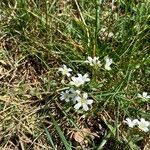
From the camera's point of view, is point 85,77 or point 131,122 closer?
point 131,122

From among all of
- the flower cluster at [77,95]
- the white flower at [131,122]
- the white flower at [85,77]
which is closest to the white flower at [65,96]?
the flower cluster at [77,95]

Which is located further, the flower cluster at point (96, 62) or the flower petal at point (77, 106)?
the flower cluster at point (96, 62)

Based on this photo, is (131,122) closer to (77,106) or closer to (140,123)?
(140,123)

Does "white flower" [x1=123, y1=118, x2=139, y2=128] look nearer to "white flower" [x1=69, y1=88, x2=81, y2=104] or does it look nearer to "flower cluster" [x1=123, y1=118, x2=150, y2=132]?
"flower cluster" [x1=123, y1=118, x2=150, y2=132]

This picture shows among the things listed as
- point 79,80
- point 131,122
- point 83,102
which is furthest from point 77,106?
point 131,122

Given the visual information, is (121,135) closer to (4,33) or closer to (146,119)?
(146,119)

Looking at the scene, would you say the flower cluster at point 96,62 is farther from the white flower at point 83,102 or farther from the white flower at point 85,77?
the white flower at point 83,102

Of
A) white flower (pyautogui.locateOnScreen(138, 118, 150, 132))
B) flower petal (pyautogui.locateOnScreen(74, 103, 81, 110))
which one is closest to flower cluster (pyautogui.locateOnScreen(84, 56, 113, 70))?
flower petal (pyautogui.locateOnScreen(74, 103, 81, 110))

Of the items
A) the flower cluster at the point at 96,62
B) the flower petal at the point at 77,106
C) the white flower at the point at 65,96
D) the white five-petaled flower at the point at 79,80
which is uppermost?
the flower cluster at the point at 96,62
